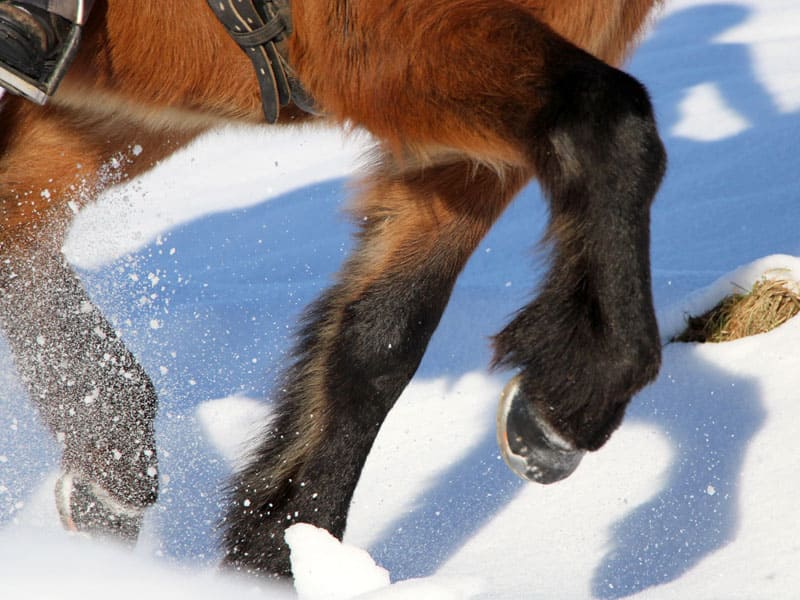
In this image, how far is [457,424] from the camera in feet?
10.9

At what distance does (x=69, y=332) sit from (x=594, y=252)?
4.89 ft

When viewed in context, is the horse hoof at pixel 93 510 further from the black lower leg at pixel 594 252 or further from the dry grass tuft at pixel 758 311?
the dry grass tuft at pixel 758 311

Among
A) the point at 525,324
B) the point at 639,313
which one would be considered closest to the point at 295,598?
the point at 525,324

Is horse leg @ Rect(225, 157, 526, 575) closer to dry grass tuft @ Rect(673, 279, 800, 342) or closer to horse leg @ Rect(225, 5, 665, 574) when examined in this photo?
horse leg @ Rect(225, 5, 665, 574)

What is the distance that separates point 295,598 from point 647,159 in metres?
1.17

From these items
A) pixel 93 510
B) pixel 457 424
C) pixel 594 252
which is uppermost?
pixel 594 252

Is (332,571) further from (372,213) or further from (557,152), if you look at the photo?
(372,213)

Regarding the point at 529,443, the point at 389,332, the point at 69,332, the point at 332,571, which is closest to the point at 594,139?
the point at 529,443

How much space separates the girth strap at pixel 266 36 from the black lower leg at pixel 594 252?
553 mm

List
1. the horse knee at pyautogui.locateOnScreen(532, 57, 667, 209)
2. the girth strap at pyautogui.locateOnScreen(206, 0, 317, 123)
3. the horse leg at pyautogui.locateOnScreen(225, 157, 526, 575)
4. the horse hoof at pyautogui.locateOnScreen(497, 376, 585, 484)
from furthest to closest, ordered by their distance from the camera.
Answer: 1. the horse leg at pyautogui.locateOnScreen(225, 157, 526, 575)
2. the girth strap at pyautogui.locateOnScreen(206, 0, 317, 123)
3. the horse hoof at pyautogui.locateOnScreen(497, 376, 585, 484)
4. the horse knee at pyautogui.locateOnScreen(532, 57, 667, 209)

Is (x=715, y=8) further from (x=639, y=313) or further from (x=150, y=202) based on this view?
(x=639, y=313)

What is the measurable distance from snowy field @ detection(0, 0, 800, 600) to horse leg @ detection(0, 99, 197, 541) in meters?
0.12

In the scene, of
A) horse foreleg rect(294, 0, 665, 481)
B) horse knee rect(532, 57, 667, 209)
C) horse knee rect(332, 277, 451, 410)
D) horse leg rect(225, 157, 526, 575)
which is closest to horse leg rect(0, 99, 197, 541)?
horse leg rect(225, 157, 526, 575)

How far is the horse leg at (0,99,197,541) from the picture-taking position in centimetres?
275
